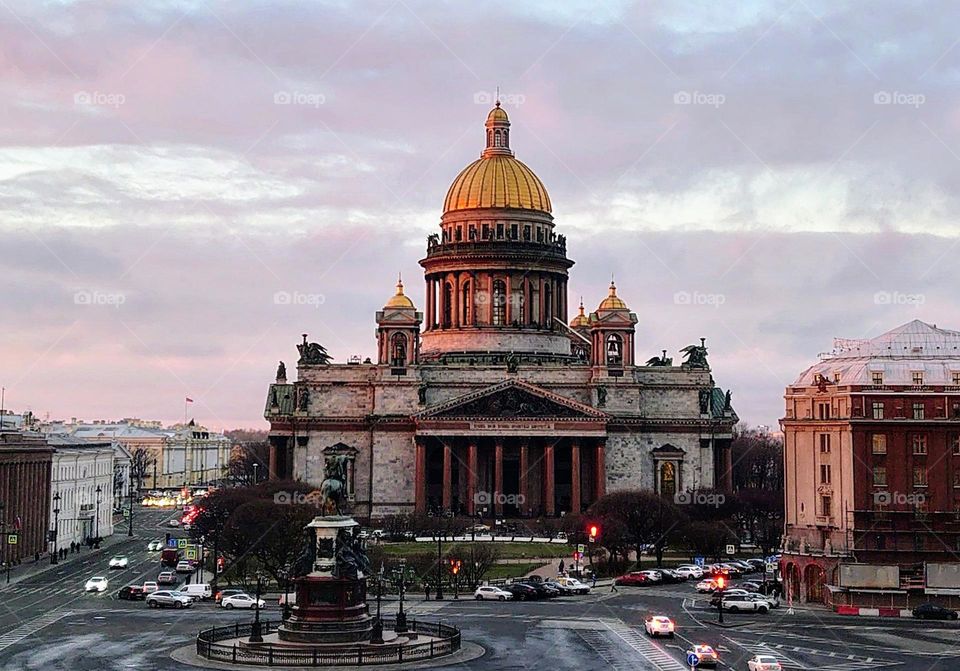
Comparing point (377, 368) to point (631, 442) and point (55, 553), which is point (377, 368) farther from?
point (55, 553)

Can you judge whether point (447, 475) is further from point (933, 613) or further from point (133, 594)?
point (933, 613)

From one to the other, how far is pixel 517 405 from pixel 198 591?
63122mm

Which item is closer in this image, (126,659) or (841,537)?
(126,659)

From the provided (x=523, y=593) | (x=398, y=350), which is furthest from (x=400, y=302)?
(x=523, y=593)

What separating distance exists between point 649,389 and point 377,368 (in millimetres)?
26862

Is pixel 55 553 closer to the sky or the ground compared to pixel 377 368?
closer to the ground

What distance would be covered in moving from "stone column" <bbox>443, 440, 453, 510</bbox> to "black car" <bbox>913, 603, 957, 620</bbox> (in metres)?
72.3

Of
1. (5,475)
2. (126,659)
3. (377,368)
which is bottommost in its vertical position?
(126,659)

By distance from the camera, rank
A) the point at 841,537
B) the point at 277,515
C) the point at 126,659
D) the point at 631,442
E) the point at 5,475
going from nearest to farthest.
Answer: the point at 126,659 < the point at 841,537 < the point at 277,515 < the point at 5,475 < the point at 631,442

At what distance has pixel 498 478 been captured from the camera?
14825 centimetres

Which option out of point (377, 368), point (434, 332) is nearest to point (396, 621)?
point (377, 368)

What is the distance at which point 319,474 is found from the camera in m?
156

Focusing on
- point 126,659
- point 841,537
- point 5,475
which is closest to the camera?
point 126,659

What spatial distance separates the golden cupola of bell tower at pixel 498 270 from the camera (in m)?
165
